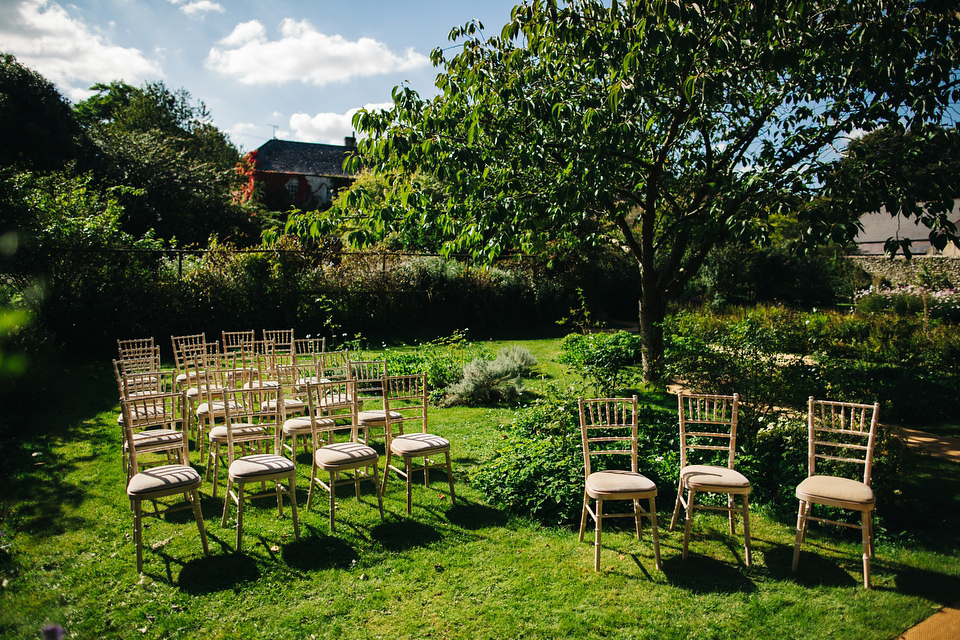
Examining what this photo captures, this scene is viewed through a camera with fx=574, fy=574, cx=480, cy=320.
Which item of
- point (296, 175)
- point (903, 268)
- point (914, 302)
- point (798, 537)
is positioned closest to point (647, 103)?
point (798, 537)

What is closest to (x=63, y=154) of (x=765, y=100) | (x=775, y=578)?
(x=765, y=100)

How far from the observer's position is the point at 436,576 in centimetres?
378

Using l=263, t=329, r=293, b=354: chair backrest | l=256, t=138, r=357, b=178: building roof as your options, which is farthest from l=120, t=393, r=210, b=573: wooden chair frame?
l=256, t=138, r=357, b=178: building roof

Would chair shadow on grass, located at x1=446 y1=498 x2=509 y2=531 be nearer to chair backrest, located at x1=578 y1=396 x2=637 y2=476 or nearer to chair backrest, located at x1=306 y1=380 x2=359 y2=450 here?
chair backrest, located at x1=578 y1=396 x2=637 y2=476

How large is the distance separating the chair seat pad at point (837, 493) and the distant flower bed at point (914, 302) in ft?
40.6

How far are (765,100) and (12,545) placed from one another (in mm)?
9337

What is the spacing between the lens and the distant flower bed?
46.9 feet

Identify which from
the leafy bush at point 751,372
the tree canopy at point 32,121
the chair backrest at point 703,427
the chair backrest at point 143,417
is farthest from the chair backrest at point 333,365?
the tree canopy at point 32,121

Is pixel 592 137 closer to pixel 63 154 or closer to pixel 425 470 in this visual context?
pixel 425 470

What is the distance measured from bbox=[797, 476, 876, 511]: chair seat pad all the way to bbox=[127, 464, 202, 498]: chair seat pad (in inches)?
162

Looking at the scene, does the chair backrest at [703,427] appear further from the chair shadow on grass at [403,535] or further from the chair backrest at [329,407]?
the chair backrest at [329,407]

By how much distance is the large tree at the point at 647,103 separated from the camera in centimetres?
552

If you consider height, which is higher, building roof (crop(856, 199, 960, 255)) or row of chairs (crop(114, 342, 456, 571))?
building roof (crop(856, 199, 960, 255))

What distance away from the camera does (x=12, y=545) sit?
4.05m
